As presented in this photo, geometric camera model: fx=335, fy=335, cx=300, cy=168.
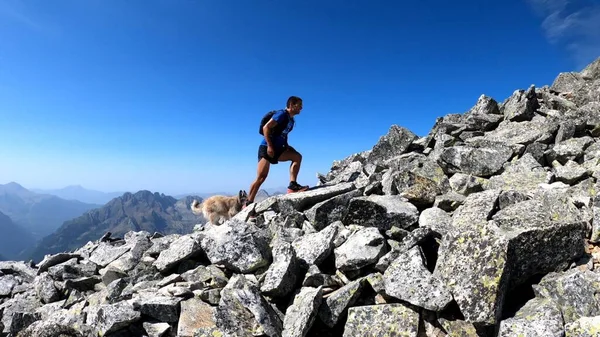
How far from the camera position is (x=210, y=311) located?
8117 mm

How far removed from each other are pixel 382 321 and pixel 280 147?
842 cm

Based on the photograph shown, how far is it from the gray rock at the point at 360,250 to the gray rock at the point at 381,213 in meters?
0.76

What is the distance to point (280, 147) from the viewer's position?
13.8 meters

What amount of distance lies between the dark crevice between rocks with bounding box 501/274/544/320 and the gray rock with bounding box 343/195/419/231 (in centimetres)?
310

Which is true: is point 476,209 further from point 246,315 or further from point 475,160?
point 246,315

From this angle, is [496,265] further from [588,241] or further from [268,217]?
[268,217]

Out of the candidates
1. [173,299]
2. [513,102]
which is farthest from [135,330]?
[513,102]

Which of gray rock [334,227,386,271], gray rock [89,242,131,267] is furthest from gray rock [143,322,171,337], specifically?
gray rock [89,242,131,267]

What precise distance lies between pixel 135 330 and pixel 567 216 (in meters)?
10.6

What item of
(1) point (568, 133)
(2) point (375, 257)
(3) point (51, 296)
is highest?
(1) point (568, 133)

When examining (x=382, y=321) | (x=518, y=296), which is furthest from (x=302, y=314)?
(x=518, y=296)

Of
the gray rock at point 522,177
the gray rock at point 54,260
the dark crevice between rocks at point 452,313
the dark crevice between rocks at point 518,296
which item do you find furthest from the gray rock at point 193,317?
the gray rock at point 522,177

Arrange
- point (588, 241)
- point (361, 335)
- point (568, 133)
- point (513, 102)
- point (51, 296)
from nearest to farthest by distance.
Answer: point (361, 335) → point (588, 241) → point (51, 296) → point (568, 133) → point (513, 102)

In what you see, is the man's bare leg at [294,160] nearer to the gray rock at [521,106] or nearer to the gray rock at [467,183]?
the gray rock at [467,183]
